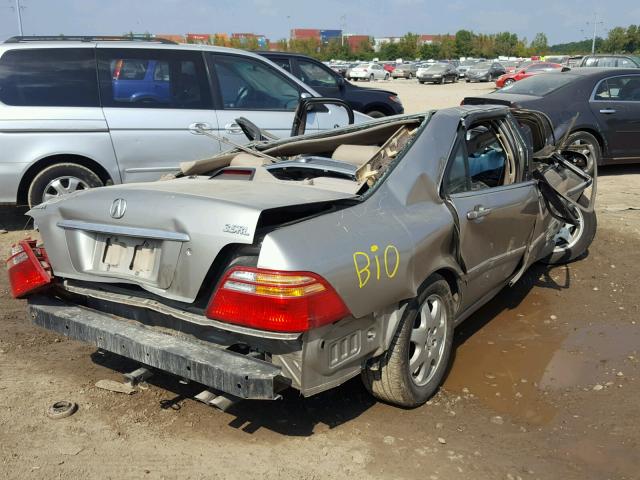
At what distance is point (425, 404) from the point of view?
11.5 ft

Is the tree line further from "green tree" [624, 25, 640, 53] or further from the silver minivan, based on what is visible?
the silver minivan

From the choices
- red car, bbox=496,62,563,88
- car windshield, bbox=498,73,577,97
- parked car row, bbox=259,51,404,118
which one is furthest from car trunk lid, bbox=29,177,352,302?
red car, bbox=496,62,563,88

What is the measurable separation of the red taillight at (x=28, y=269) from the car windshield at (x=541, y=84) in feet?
26.0

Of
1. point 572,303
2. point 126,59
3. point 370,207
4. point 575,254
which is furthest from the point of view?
point 126,59

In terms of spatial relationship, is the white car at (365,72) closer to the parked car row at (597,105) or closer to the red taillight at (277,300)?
the parked car row at (597,105)

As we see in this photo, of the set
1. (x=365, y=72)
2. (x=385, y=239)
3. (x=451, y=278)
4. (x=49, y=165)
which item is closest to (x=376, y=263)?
(x=385, y=239)

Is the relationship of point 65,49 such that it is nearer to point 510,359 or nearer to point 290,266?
point 290,266

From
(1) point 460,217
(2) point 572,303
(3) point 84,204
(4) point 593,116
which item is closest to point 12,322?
(3) point 84,204

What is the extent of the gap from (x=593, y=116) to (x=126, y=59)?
263 inches

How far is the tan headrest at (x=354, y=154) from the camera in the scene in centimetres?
410

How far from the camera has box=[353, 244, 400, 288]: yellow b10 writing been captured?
2.82 m

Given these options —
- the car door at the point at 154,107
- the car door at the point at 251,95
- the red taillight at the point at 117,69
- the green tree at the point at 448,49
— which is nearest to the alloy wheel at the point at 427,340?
the car door at the point at 154,107

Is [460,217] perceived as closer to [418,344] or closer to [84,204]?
[418,344]

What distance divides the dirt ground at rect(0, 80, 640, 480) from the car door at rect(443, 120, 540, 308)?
23.3 inches
